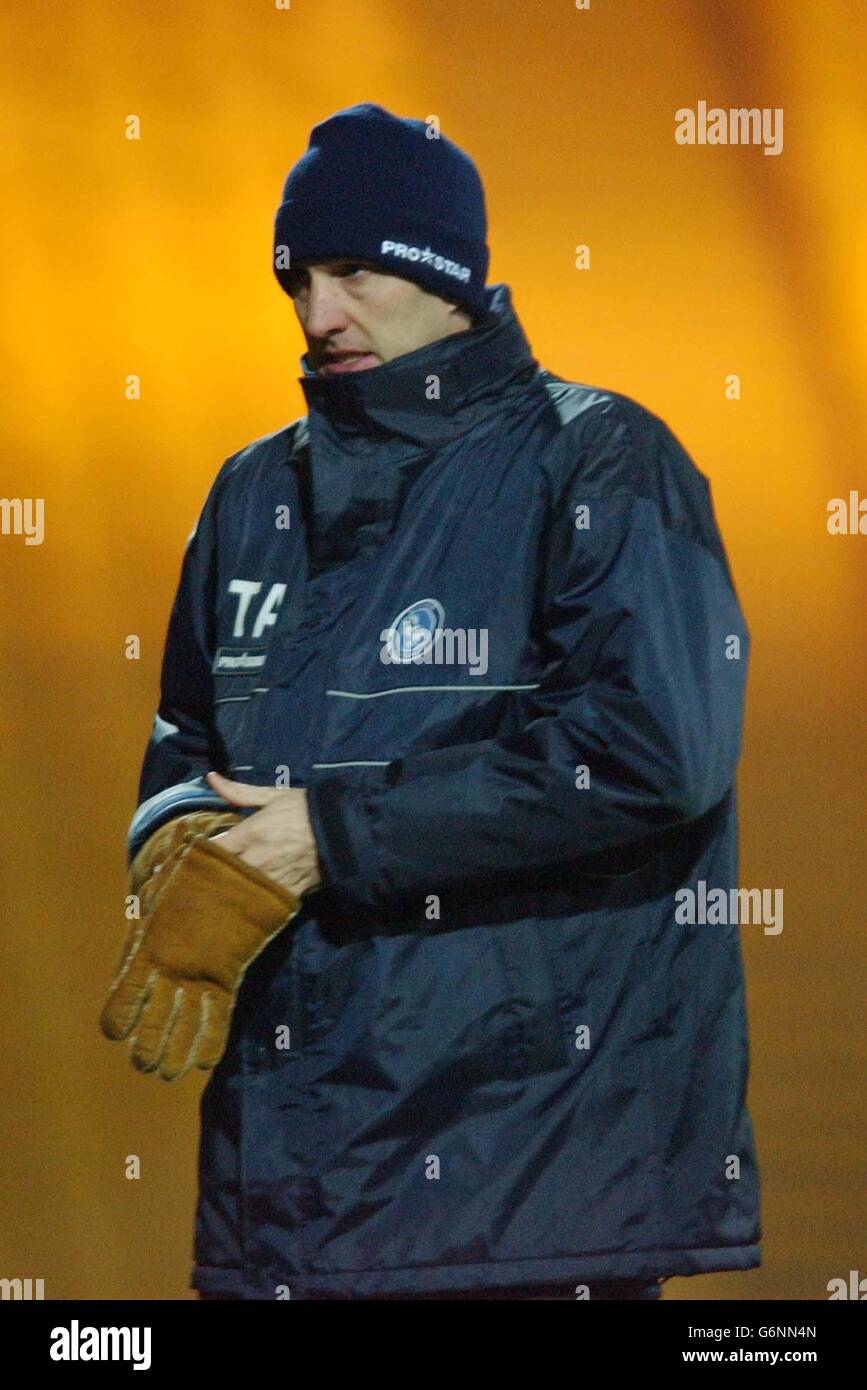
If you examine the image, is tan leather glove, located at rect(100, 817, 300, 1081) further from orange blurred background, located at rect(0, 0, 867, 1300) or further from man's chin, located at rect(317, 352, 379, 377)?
orange blurred background, located at rect(0, 0, 867, 1300)

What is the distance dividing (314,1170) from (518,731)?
1.08 feet

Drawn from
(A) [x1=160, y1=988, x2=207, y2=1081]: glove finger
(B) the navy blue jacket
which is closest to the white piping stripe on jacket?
(B) the navy blue jacket

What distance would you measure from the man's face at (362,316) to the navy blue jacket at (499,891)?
48 millimetres

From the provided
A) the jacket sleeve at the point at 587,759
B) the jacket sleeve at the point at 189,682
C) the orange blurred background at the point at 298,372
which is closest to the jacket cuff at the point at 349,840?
the jacket sleeve at the point at 587,759

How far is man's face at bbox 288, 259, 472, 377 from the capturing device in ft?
4.89

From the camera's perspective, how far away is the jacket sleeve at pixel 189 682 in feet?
5.22

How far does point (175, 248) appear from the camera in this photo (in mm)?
2131

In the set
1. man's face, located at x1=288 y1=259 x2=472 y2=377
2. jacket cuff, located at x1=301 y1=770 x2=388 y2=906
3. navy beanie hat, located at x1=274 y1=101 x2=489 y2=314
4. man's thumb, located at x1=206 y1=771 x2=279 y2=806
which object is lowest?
jacket cuff, located at x1=301 y1=770 x2=388 y2=906

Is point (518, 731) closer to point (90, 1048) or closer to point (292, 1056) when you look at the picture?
point (292, 1056)

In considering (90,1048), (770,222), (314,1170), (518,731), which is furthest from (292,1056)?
(770,222)

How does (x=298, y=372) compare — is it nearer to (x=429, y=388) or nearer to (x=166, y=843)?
(x=429, y=388)

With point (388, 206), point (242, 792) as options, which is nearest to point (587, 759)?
point (242, 792)

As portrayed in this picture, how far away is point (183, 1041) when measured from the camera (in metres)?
1.39

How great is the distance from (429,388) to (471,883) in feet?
1.18
